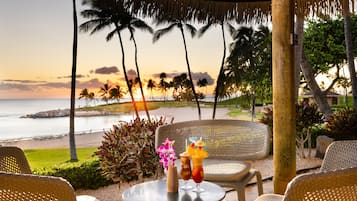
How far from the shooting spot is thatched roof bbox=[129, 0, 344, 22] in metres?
3.89

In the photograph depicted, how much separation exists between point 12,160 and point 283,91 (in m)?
1.99

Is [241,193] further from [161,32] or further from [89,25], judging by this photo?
[161,32]

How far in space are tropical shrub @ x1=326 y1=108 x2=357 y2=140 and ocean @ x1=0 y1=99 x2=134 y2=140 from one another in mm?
3458

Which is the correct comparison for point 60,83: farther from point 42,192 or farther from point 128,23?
point 42,192

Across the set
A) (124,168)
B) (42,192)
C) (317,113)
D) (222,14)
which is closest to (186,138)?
(124,168)

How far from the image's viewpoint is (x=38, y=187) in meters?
1.62

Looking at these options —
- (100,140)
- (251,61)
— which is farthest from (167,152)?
(251,61)

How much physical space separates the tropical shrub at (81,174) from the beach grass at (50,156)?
181 millimetres

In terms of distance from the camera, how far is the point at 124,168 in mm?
4395

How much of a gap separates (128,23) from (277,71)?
9.44 feet

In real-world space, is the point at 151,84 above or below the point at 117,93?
above

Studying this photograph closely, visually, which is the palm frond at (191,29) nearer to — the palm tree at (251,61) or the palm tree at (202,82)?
the palm tree at (202,82)

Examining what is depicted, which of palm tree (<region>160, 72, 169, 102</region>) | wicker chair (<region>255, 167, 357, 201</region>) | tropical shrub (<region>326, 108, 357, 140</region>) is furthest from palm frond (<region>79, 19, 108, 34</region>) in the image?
wicker chair (<region>255, 167, 357, 201</region>)

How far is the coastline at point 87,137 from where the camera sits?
489cm
